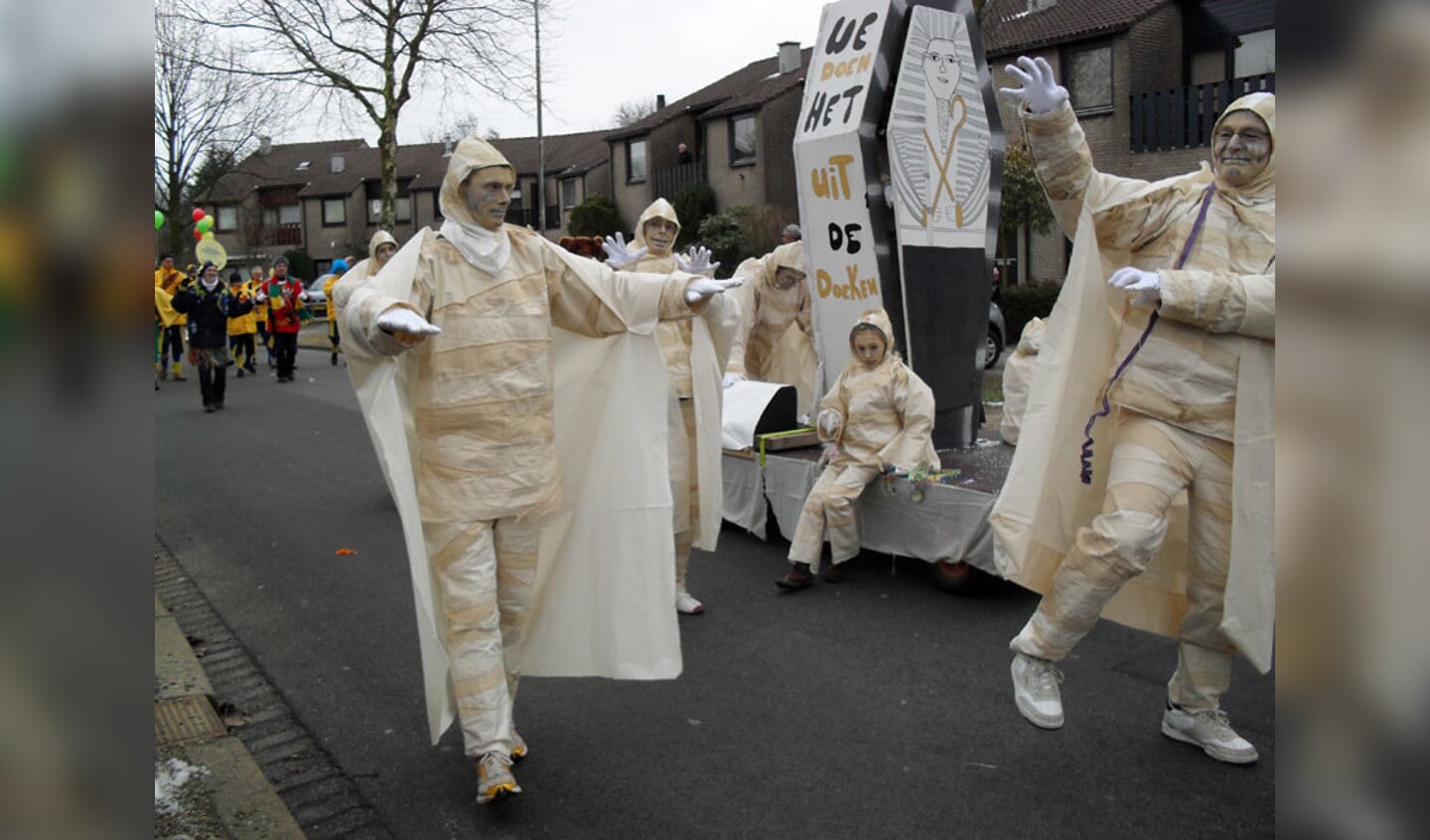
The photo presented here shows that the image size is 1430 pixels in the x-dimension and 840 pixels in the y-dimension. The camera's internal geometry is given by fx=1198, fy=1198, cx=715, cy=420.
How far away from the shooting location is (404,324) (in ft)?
11.4

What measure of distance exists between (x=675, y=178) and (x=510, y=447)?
124 ft

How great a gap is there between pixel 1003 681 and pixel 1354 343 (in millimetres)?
4309

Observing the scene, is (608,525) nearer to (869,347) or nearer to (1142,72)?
(869,347)

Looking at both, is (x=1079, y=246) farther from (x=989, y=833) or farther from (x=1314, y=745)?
(x=1314, y=745)

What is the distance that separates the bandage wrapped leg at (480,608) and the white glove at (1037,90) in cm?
212

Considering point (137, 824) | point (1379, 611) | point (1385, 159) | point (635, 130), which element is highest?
point (635, 130)

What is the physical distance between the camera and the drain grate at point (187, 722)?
14.4ft

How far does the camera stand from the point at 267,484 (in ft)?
32.7

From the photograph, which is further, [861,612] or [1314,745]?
[861,612]

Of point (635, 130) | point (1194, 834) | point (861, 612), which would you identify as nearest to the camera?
point (1194, 834)

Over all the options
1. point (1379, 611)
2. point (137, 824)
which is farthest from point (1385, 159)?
point (137, 824)

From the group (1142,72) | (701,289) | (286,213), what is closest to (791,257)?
(701,289)

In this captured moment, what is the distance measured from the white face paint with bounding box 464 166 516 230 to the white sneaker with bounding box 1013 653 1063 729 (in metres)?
2.23

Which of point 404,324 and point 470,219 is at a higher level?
point 470,219
